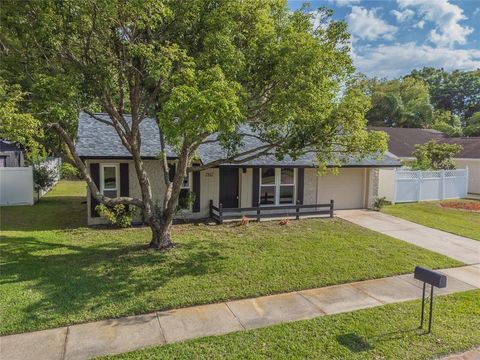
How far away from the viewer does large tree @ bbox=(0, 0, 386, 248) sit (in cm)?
667

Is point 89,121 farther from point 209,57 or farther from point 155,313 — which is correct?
point 155,313

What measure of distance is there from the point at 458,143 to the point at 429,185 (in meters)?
9.56

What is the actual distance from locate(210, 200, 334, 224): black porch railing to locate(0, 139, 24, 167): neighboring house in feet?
50.5

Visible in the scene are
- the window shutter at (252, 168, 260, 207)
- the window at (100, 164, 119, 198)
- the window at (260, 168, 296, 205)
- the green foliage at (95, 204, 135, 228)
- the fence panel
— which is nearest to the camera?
the green foliage at (95, 204, 135, 228)

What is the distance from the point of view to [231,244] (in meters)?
10.6

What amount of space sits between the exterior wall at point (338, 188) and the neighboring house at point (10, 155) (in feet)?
61.6

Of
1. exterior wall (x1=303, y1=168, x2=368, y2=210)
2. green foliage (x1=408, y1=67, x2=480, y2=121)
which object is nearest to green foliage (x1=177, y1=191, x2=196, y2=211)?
exterior wall (x1=303, y1=168, x2=368, y2=210)

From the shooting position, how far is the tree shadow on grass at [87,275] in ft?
20.1

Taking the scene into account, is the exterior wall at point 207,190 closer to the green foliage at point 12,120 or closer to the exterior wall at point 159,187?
the exterior wall at point 159,187

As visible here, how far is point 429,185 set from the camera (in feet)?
65.5

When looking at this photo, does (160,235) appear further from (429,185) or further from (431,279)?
(429,185)

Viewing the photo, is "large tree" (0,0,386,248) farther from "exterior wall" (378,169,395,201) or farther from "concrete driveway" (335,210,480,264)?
"exterior wall" (378,169,395,201)

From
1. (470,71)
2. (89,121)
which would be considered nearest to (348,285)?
(89,121)

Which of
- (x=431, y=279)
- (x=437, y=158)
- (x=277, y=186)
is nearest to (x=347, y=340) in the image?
(x=431, y=279)
